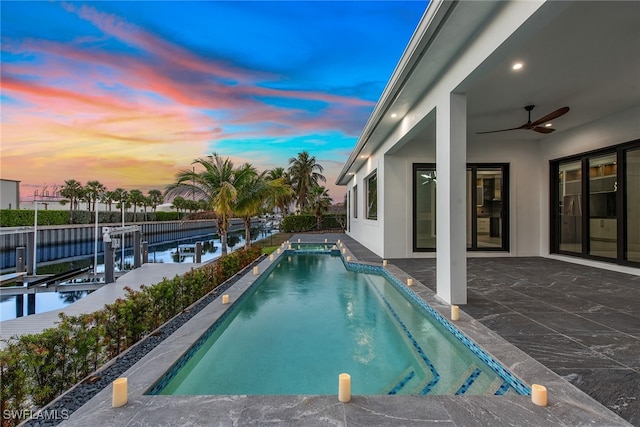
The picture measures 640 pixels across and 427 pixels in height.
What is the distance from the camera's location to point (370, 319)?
484 cm

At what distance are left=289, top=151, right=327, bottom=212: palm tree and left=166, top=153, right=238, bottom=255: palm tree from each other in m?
20.9

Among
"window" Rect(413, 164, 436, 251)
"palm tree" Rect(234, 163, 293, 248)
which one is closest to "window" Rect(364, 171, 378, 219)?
"window" Rect(413, 164, 436, 251)

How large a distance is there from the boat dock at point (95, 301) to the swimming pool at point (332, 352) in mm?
1434

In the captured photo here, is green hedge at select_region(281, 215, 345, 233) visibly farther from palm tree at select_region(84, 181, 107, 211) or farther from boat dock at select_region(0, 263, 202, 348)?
palm tree at select_region(84, 181, 107, 211)

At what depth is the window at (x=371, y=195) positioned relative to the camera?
11230mm

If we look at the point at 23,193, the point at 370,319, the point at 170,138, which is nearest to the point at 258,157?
the point at 170,138

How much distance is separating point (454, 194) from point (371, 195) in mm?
7621

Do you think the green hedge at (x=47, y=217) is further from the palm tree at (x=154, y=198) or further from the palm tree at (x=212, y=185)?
the palm tree at (x=212, y=185)

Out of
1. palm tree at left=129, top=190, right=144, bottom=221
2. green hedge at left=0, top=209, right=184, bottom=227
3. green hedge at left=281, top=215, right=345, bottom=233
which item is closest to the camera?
green hedge at left=0, top=209, right=184, bottom=227

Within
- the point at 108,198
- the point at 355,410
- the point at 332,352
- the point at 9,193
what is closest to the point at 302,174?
the point at 108,198

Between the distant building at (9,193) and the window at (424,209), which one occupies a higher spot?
the distant building at (9,193)

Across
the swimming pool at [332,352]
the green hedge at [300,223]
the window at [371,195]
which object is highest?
the window at [371,195]

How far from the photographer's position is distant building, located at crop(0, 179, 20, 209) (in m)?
32.1

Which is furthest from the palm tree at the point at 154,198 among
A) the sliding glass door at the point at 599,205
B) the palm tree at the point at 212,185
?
the sliding glass door at the point at 599,205
